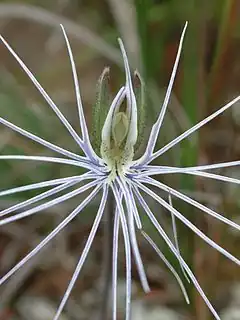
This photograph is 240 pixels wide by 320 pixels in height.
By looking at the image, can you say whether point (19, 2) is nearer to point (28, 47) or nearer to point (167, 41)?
point (28, 47)

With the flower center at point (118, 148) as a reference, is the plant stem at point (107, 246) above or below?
below

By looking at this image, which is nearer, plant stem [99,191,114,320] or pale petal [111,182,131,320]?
pale petal [111,182,131,320]

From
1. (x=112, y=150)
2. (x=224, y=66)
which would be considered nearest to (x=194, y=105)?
(x=224, y=66)

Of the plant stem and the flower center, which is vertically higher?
the flower center

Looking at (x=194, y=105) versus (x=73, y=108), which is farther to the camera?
(x=73, y=108)

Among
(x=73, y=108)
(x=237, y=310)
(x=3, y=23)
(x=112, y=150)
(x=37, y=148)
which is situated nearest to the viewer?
(x=112, y=150)

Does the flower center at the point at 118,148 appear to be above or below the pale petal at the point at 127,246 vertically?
above

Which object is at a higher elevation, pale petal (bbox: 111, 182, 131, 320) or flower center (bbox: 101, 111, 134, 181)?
flower center (bbox: 101, 111, 134, 181)

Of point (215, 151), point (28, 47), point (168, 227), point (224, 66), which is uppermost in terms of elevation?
point (28, 47)

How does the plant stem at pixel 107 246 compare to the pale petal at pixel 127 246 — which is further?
the plant stem at pixel 107 246

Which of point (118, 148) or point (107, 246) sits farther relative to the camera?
point (107, 246)

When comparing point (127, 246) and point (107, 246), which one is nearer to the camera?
point (127, 246)
